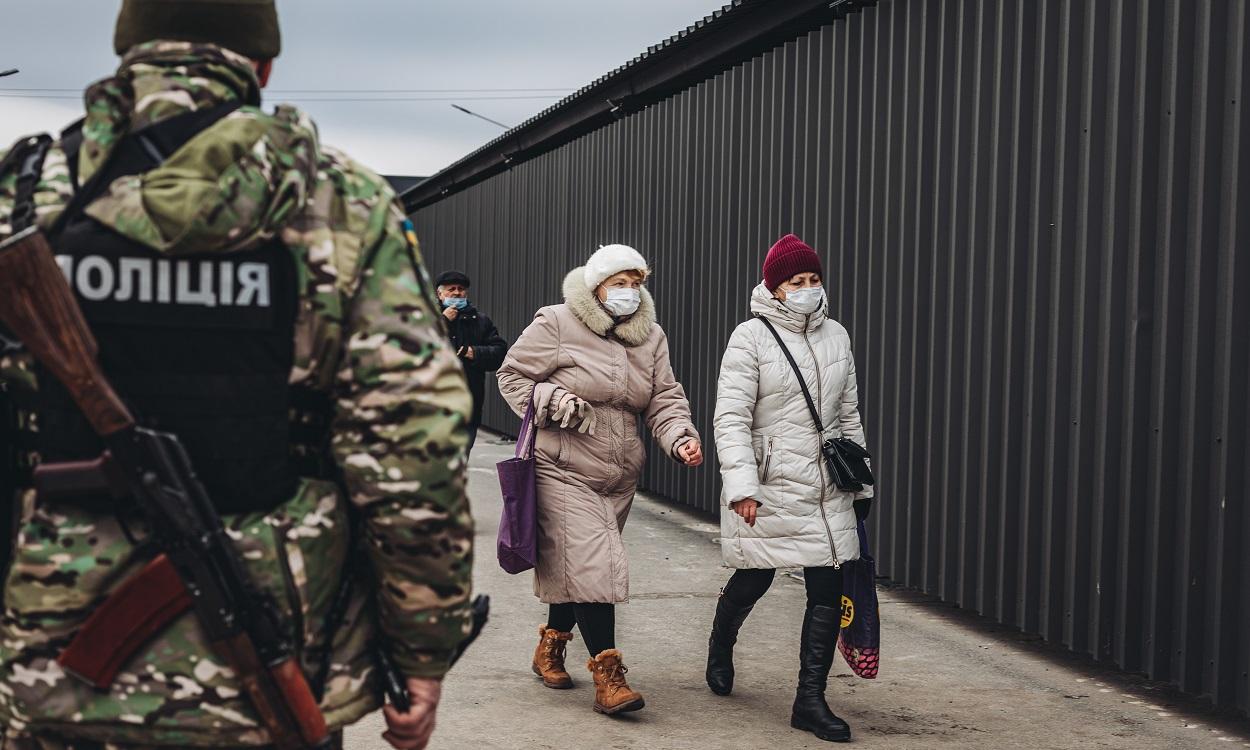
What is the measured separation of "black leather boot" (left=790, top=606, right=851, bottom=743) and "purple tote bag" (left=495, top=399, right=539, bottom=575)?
1.08 meters

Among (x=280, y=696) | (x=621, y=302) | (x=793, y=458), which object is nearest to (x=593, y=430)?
(x=621, y=302)

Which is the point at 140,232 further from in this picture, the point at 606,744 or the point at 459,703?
the point at 459,703

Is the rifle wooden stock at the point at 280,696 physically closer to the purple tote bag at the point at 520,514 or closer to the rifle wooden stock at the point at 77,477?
the rifle wooden stock at the point at 77,477

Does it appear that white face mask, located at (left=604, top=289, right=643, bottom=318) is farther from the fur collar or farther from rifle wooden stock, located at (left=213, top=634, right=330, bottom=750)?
rifle wooden stock, located at (left=213, top=634, right=330, bottom=750)

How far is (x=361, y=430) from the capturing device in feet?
6.84

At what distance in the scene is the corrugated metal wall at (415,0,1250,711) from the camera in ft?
17.7

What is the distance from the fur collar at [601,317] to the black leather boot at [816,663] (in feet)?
4.22

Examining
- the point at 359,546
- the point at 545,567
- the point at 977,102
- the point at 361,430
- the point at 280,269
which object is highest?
the point at 977,102

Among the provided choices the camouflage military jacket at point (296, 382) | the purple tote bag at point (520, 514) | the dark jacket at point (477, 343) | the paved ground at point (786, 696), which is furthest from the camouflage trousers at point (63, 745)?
the dark jacket at point (477, 343)

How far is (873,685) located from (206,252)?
457cm

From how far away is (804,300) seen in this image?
5.46m

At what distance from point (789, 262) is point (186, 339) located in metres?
3.69

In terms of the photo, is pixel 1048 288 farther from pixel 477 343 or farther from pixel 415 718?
pixel 477 343

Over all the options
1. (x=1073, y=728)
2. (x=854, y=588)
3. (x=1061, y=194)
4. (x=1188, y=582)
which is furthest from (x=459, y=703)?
(x=1061, y=194)
